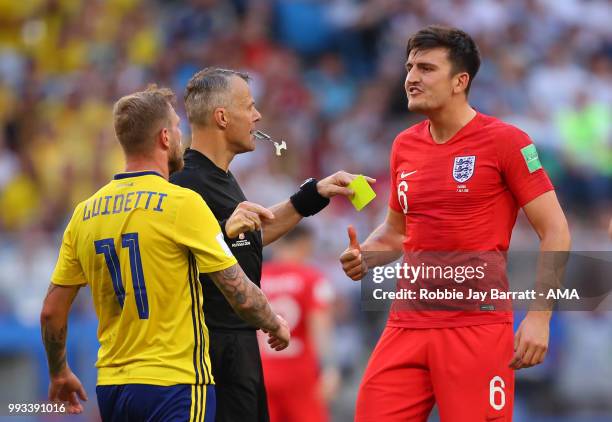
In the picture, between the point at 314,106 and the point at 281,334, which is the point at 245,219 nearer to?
the point at 281,334

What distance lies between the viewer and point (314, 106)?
14383 mm

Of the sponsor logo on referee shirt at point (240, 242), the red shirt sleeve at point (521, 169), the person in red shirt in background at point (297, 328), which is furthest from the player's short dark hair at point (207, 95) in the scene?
the person in red shirt in background at point (297, 328)

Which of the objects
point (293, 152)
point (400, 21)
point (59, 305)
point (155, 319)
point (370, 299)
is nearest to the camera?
point (155, 319)

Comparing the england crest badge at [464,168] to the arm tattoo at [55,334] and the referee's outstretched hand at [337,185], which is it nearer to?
the referee's outstretched hand at [337,185]

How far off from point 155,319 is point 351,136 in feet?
29.7

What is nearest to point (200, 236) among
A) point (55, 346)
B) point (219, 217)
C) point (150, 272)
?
point (150, 272)

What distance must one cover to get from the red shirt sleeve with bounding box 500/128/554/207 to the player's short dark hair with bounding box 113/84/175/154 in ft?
5.76

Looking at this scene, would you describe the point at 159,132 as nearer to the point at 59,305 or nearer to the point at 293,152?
the point at 59,305

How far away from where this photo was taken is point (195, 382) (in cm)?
520

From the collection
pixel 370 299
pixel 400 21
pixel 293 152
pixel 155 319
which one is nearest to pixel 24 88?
pixel 293 152

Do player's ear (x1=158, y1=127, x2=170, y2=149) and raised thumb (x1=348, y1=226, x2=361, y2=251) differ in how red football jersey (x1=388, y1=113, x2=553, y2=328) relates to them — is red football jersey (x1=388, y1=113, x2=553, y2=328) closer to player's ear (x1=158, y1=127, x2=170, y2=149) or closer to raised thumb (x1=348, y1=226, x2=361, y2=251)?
raised thumb (x1=348, y1=226, x2=361, y2=251)

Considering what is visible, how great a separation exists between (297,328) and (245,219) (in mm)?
4216

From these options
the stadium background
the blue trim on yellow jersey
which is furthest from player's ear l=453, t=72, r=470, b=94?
the stadium background

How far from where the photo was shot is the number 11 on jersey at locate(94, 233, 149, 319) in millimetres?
5113
